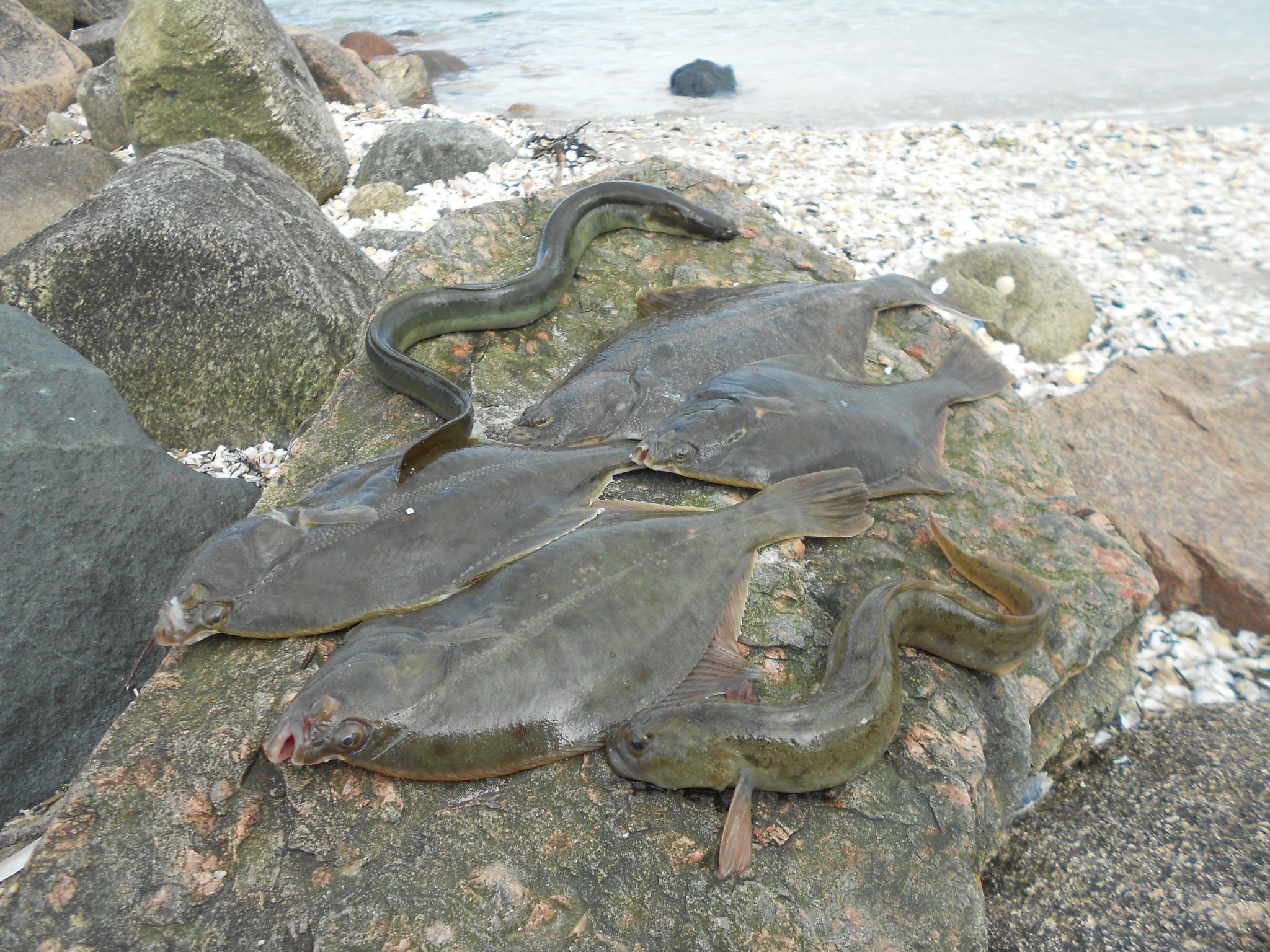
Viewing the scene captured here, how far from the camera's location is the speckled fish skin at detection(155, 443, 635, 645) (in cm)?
270

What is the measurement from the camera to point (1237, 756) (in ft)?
11.9

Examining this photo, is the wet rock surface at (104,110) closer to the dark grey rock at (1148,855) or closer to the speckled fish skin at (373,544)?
the speckled fish skin at (373,544)

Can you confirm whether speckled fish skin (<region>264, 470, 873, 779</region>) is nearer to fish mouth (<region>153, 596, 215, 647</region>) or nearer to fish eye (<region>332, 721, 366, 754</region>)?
fish eye (<region>332, 721, 366, 754</region>)

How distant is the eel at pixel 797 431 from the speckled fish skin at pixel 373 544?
42cm

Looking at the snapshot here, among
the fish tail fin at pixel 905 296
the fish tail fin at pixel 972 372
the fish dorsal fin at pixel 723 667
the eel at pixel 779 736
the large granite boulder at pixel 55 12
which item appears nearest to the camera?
the eel at pixel 779 736

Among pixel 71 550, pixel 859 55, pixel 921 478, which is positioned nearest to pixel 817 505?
pixel 921 478

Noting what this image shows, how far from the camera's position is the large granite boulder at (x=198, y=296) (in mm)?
5000

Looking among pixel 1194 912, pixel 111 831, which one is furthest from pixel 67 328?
pixel 1194 912

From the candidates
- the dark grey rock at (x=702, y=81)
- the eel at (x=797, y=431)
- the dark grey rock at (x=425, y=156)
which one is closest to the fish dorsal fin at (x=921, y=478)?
the eel at (x=797, y=431)

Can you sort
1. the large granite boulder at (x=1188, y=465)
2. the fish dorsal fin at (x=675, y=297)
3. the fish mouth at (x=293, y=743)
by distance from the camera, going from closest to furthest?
the fish mouth at (x=293, y=743), the fish dorsal fin at (x=675, y=297), the large granite boulder at (x=1188, y=465)

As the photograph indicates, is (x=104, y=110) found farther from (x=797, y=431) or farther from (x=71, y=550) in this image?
(x=797, y=431)

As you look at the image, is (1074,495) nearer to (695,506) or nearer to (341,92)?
(695,506)

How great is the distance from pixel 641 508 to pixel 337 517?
1030mm

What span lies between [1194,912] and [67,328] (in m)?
6.00
